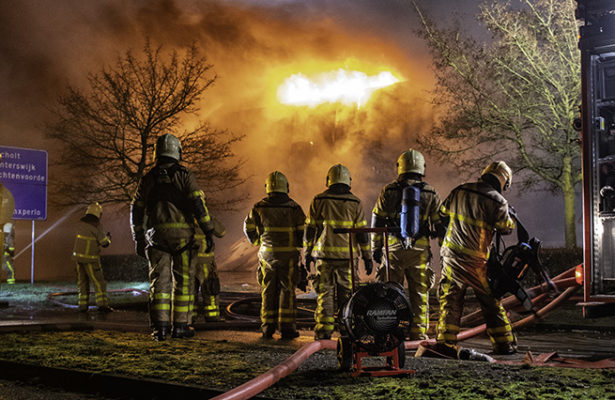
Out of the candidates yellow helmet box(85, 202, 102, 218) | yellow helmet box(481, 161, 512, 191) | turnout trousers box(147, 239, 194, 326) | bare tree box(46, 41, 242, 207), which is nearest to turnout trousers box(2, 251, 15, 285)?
bare tree box(46, 41, 242, 207)

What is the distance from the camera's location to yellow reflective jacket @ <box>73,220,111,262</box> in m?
10.6

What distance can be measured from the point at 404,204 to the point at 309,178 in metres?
25.8

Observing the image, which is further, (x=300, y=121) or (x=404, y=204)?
(x=300, y=121)

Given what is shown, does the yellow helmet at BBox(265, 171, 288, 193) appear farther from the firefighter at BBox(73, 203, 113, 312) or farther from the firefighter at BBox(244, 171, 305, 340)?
the firefighter at BBox(73, 203, 113, 312)

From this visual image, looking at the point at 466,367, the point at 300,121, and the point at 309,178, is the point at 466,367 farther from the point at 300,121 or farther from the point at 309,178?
the point at 300,121

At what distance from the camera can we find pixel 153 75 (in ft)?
61.9

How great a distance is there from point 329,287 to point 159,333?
6.29 feet

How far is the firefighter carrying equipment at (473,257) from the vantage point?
585cm

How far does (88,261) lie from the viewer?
10633 mm

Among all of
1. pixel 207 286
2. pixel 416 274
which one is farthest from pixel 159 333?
pixel 416 274

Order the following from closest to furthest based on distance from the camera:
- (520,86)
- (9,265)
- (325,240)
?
(325,240), (520,86), (9,265)

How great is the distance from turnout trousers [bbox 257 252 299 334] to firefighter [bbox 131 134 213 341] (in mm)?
901

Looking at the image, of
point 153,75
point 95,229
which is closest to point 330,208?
point 95,229

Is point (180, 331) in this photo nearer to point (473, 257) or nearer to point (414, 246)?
point (414, 246)
